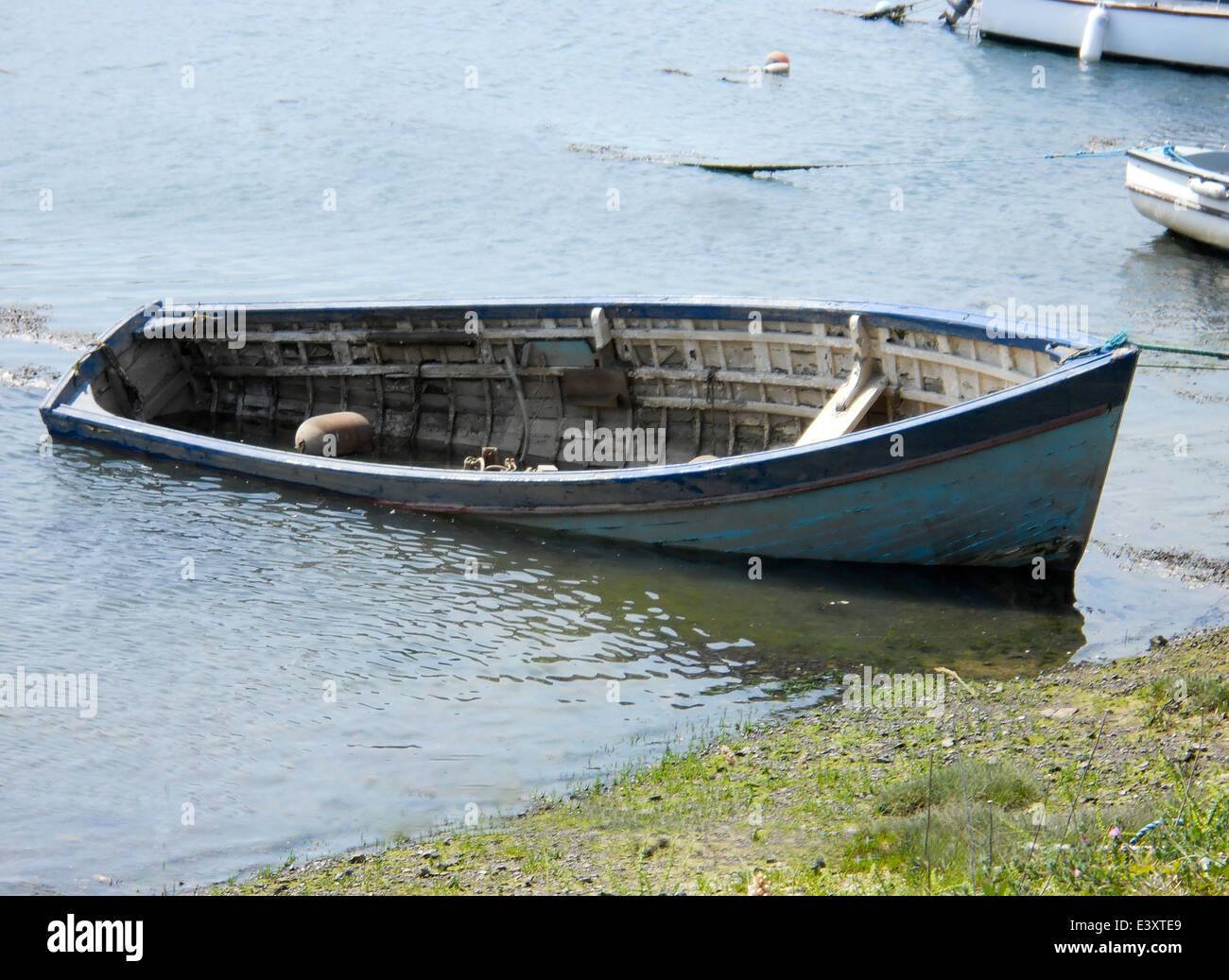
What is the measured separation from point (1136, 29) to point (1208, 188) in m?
24.0

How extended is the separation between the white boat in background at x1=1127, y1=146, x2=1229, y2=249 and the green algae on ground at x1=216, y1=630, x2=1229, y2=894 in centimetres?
1481

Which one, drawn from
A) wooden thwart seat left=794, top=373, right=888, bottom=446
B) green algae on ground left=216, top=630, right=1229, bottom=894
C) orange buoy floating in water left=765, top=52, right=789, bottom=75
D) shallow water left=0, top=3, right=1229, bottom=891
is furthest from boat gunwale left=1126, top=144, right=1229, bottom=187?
orange buoy floating in water left=765, top=52, right=789, bottom=75

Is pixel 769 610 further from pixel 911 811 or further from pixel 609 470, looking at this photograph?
pixel 911 811

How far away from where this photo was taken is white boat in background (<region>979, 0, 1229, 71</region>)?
4100 centimetres

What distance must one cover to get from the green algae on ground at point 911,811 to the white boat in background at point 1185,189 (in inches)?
583

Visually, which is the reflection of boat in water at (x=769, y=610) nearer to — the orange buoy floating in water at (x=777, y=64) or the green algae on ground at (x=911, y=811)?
the green algae on ground at (x=911, y=811)

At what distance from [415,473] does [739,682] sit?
462 centimetres

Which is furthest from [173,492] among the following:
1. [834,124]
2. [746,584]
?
[834,124]

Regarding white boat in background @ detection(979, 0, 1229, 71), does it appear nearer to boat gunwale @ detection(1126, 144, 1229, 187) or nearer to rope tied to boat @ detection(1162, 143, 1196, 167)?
boat gunwale @ detection(1126, 144, 1229, 187)

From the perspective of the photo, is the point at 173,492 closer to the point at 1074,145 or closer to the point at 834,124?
the point at 834,124

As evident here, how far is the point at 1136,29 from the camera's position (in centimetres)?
4188

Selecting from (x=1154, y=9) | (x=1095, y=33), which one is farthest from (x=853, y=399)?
(x=1154, y=9)

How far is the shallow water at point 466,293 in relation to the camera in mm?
9023

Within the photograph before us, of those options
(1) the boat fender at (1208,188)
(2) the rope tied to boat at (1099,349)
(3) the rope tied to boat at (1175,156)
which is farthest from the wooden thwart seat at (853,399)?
(3) the rope tied to boat at (1175,156)
